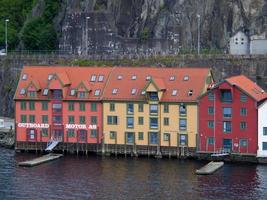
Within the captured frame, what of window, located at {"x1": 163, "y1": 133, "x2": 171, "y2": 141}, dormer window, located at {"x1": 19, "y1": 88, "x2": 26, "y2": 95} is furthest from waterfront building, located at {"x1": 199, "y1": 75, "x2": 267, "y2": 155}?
dormer window, located at {"x1": 19, "y1": 88, "x2": 26, "y2": 95}

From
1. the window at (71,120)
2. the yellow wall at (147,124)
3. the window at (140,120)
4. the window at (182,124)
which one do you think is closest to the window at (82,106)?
the window at (71,120)

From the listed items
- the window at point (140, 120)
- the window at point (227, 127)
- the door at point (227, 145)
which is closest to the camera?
the door at point (227, 145)

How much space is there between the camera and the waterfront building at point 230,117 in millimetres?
110875

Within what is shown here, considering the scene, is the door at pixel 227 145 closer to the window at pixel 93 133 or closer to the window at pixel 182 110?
the window at pixel 182 110

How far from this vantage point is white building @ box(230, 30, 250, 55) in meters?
136

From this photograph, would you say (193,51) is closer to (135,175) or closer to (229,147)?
(229,147)

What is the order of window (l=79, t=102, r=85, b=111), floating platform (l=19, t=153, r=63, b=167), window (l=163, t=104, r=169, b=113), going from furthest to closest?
window (l=79, t=102, r=85, b=111) < window (l=163, t=104, r=169, b=113) < floating platform (l=19, t=153, r=63, b=167)

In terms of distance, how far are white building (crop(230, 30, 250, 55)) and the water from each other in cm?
2858

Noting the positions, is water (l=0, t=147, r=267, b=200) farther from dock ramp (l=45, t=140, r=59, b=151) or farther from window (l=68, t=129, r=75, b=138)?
window (l=68, t=129, r=75, b=138)

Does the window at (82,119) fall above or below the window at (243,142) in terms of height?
above

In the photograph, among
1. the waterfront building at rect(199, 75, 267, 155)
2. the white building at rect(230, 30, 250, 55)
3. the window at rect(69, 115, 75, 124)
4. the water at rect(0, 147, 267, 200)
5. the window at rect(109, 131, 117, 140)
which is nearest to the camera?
the water at rect(0, 147, 267, 200)

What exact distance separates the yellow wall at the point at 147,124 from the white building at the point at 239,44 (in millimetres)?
24774

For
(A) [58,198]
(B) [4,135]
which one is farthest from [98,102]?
(A) [58,198]

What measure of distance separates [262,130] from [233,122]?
305 cm
